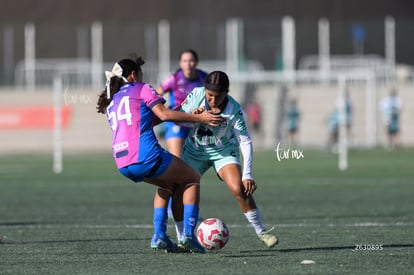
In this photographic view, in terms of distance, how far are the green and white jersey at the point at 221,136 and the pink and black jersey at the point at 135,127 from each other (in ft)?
1.98

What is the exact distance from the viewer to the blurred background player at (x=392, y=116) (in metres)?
36.9


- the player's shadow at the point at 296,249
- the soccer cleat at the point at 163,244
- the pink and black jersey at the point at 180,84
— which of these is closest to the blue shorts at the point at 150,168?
the soccer cleat at the point at 163,244

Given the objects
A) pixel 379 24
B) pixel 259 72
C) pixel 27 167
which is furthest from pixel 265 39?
pixel 27 167

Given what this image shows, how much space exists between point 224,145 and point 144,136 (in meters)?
1.08

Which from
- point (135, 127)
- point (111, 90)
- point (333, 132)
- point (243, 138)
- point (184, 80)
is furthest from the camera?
point (333, 132)

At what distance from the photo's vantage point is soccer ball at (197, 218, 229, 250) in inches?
387

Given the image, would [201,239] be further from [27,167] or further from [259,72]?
[259,72]

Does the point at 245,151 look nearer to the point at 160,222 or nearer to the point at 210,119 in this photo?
the point at 210,119

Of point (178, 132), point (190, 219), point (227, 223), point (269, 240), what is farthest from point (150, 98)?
point (178, 132)

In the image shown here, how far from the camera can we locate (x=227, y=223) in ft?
43.3

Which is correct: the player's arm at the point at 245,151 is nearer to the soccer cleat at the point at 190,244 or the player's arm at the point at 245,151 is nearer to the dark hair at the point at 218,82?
the dark hair at the point at 218,82

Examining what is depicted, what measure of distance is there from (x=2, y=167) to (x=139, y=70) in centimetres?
1936

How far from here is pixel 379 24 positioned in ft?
131

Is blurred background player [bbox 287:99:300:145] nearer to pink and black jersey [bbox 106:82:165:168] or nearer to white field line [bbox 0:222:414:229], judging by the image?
white field line [bbox 0:222:414:229]
